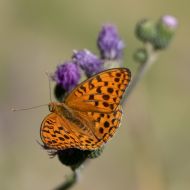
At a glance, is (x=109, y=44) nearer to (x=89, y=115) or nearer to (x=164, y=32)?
(x=164, y=32)

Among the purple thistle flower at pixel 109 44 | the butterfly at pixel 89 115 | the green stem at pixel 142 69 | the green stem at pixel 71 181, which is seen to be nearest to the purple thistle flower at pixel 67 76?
the green stem at pixel 142 69

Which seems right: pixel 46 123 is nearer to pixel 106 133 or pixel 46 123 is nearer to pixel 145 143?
pixel 106 133

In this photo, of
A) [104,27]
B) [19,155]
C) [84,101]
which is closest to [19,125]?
[19,155]

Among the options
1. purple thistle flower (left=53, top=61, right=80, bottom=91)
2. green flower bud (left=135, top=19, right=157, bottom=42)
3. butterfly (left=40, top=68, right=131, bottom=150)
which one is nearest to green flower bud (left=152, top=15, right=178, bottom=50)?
green flower bud (left=135, top=19, right=157, bottom=42)

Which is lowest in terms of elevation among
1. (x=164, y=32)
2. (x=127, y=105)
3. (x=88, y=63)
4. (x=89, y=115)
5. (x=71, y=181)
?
(x=127, y=105)

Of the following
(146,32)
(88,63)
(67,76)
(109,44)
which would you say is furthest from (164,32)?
(67,76)

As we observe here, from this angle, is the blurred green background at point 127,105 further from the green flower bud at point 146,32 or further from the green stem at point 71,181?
the green stem at point 71,181

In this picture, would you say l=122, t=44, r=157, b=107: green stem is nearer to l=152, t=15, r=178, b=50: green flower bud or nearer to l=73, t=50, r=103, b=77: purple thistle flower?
l=152, t=15, r=178, b=50: green flower bud
